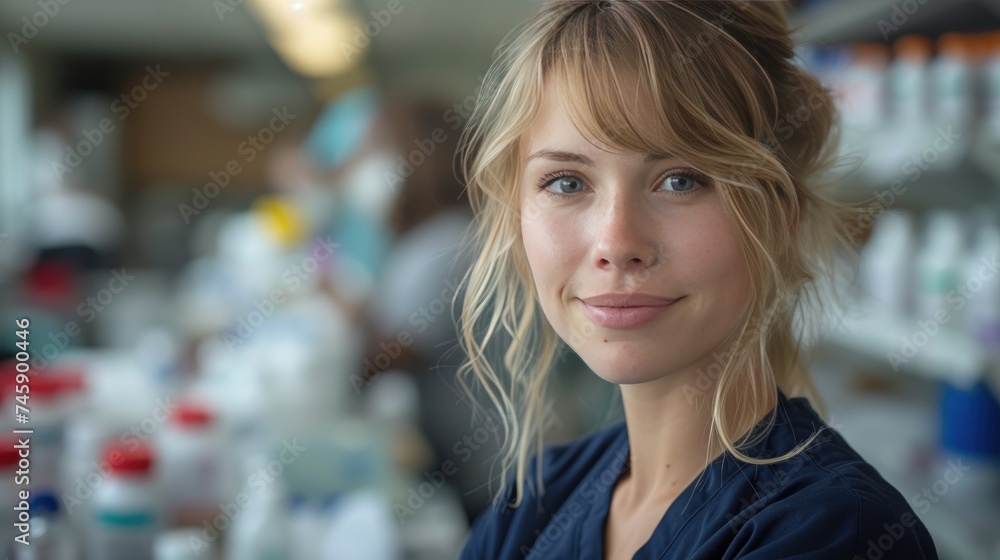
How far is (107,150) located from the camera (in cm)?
612

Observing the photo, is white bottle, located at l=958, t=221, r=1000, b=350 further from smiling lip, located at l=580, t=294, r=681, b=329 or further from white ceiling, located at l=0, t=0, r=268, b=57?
white ceiling, located at l=0, t=0, r=268, b=57

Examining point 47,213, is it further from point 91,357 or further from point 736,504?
point 736,504

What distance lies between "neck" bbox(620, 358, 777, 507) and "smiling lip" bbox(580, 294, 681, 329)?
116 mm

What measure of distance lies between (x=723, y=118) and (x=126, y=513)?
3.64 ft

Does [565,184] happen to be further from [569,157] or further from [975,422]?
[975,422]

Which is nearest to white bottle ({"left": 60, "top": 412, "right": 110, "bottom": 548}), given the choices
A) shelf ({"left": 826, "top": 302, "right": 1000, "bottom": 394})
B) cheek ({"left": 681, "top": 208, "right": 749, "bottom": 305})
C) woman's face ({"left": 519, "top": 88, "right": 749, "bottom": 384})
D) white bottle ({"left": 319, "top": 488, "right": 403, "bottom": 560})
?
white bottle ({"left": 319, "top": 488, "right": 403, "bottom": 560})

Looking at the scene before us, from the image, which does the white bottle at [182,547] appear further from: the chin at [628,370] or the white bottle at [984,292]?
the white bottle at [984,292]

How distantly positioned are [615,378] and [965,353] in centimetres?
107

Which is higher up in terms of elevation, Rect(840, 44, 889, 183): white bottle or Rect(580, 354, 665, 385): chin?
Rect(840, 44, 889, 183): white bottle

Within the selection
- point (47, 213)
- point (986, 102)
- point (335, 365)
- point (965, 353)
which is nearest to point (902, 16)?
point (986, 102)

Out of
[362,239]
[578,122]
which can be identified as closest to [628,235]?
[578,122]

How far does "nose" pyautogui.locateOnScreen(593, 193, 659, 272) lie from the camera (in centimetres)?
82

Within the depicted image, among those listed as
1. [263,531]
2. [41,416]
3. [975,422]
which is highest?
[41,416]

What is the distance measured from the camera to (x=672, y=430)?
95 cm
